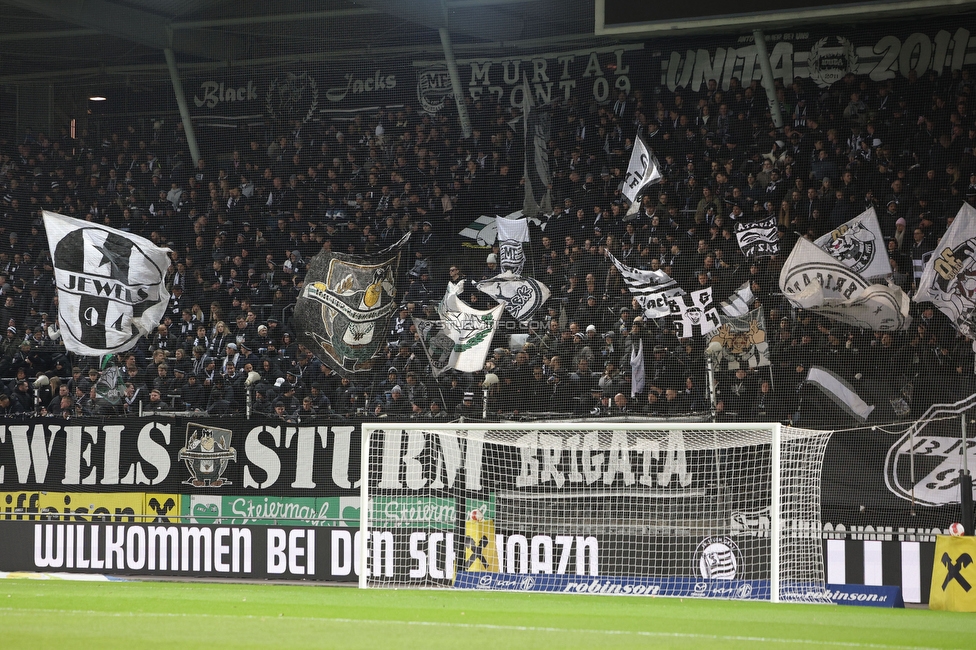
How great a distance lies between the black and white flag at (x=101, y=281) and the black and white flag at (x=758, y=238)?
7.83 m

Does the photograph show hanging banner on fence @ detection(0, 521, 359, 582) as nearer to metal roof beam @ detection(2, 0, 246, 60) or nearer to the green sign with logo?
the green sign with logo

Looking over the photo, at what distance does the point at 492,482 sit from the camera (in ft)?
40.8

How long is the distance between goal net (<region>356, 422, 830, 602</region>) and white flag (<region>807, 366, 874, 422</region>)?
50.1 inches

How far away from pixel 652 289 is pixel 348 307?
163 inches

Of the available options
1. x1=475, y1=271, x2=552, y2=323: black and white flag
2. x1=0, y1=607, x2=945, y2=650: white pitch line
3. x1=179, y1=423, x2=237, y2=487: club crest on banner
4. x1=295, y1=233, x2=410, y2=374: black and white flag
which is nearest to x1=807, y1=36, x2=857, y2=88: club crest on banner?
x1=475, y1=271, x2=552, y2=323: black and white flag

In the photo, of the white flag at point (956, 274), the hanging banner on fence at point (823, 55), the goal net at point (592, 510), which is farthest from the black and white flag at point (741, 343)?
the hanging banner on fence at point (823, 55)

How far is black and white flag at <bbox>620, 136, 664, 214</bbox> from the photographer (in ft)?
48.8

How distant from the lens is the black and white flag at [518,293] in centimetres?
1477

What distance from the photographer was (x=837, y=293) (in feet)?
44.9

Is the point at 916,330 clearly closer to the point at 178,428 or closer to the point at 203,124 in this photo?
the point at 178,428

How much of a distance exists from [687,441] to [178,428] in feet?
20.1

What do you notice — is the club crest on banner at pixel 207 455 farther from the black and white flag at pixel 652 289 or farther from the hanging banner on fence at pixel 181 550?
the black and white flag at pixel 652 289

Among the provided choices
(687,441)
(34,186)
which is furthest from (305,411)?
(34,186)

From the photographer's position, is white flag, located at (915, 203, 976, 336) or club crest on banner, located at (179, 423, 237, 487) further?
club crest on banner, located at (179, 423, 237, 487)
